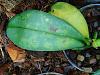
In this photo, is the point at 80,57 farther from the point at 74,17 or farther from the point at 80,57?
the point at 74,17

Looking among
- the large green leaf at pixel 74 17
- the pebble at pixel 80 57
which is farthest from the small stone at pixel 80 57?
the large green leaf at pixel 74 17

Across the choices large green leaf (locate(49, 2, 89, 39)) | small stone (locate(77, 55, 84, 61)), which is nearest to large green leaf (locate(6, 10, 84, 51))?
large green leaf (locate(49, 2, 89, 39))

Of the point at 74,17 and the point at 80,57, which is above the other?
the point at 74,17

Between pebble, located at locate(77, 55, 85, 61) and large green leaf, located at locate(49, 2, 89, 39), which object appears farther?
pebble, located at locate(77, 55, 85, 61)

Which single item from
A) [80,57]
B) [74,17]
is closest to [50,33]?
[74,17]

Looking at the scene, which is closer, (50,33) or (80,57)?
(50,33)

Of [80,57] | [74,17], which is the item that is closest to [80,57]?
[80,57]

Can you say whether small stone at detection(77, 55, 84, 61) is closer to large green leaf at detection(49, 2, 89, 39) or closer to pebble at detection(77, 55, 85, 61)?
pebble at detection(77, 55, 85, 61)

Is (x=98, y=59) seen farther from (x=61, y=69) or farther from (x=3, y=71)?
(x=3, y=71)

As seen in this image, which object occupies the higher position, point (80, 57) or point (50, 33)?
point (50, 33)

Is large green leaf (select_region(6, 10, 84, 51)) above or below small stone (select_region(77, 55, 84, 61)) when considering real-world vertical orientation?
above

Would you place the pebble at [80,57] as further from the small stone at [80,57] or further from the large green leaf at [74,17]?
the large green leaf at [74,17]
